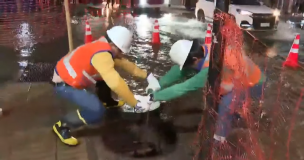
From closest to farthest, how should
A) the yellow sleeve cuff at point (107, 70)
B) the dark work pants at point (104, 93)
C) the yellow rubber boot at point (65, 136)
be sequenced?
1. the yellow sleeve cuff at point (107, 70)
2. the yellow rubber boot at point (65, 136)
3. the dark work pants at point (104, 93)

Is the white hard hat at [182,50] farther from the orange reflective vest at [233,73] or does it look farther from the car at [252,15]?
the car at [252,15]

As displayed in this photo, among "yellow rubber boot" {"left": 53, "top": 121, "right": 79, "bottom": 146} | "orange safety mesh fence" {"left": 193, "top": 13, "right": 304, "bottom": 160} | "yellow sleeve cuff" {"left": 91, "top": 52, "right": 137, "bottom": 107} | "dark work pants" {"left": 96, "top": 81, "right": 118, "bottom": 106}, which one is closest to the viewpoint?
"orange safety mesh fence" {"left": 193, "top": 13, "right": 304, "bottom": 160}

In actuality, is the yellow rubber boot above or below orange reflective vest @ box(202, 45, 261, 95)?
below

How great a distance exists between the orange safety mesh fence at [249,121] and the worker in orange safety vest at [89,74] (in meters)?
0.96

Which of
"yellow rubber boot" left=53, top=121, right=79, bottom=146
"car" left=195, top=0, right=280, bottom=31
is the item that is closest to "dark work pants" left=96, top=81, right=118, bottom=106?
"yellow rubber boot" left=53, top=121, right=79, bottom=146

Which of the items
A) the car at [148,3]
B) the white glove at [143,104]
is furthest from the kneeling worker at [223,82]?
the car at [148,3]

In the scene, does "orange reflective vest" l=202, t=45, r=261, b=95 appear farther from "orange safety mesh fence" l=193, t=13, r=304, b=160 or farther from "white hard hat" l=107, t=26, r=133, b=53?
"white hard hat" l=107, t=26, r=133, b=53

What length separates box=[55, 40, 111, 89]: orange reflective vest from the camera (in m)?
3.10

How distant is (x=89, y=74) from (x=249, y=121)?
1.83 meters

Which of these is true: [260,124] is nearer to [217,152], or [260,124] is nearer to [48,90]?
[217,152]

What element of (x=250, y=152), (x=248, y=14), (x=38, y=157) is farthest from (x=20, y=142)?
(x=248, y=14)

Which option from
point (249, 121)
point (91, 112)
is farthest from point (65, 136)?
point (249, 121)

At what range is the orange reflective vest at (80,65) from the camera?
310cm

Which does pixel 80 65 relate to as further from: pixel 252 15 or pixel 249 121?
pixel 252 15
